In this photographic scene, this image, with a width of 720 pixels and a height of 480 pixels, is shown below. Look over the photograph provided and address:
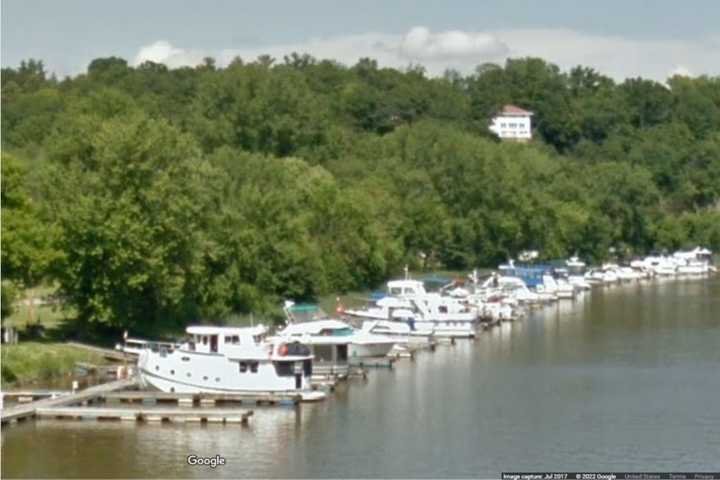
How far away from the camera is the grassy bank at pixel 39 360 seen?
39.8 m

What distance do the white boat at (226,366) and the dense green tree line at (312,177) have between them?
17.8 ft

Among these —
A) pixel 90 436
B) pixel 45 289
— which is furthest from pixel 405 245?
pixel 90 436

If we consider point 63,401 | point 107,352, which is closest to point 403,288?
point 107,352

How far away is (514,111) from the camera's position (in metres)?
126

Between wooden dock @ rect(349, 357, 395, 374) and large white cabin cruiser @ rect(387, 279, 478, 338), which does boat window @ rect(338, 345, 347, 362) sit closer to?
wooden dock @ rect(349, 357, 395, 374)

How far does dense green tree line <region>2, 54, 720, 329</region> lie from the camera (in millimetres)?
45125

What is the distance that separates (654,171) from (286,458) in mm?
80359

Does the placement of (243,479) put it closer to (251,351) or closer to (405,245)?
(251,351)

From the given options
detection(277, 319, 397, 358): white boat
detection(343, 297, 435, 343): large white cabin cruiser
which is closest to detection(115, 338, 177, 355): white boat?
detection(277, 319, 397, 358): white boat

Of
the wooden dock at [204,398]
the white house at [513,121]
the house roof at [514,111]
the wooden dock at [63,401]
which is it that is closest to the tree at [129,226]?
the wooden dock at [63,401]

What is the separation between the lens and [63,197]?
1786 inches

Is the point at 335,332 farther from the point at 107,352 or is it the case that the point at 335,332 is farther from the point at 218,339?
the point at 218,339

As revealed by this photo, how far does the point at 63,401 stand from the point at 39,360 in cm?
456

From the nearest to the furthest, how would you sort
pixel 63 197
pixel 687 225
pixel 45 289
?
pixel 63 197
pixel 45 289
pixel 687 225
